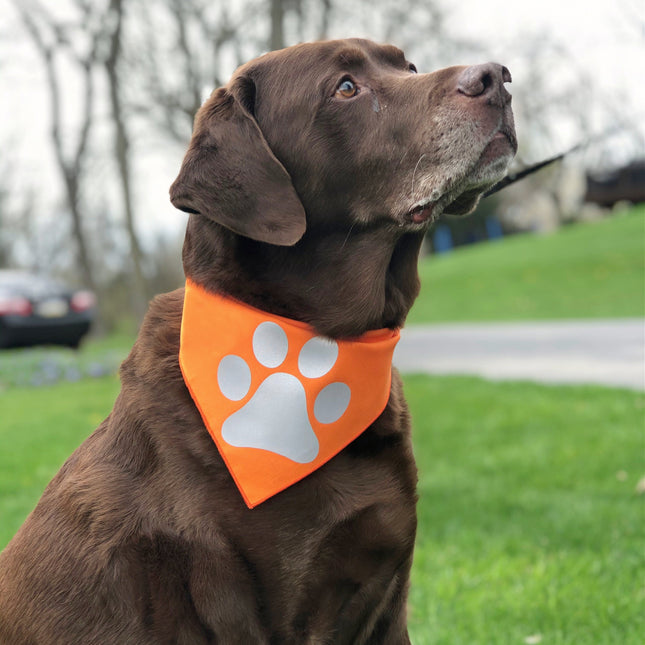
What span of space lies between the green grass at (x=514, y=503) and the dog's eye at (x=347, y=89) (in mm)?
2120

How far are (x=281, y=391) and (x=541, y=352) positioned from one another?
7.86 metres

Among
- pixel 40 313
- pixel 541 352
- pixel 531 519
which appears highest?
pixel 531 519

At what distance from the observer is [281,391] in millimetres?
2275

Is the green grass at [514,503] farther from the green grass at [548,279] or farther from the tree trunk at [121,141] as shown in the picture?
the green grass at [548,279]

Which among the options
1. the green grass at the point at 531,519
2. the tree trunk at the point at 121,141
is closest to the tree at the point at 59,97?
the tree trunk at the point at 121,141

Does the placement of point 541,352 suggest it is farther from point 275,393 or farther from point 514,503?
point 275,393

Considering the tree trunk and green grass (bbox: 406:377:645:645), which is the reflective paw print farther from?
the tree trunk

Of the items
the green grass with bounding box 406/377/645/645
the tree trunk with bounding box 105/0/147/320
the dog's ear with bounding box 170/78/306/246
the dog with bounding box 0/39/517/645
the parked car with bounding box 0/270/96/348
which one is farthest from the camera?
the parked car with bounding box 0/270/96/348

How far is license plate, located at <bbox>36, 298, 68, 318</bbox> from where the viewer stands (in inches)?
586

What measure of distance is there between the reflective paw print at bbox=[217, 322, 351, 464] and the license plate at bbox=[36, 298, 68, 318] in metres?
13.5

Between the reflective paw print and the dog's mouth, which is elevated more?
the dog's mouth

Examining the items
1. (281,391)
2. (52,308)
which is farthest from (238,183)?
(52,308)

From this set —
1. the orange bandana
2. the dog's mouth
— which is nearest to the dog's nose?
the dog's mouth

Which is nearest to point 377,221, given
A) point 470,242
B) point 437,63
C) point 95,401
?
point 95,401
